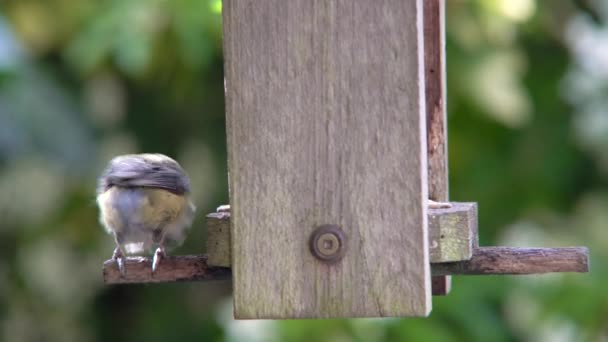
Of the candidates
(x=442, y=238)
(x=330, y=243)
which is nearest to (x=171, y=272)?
(x=330, y=243)

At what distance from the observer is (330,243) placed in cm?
247

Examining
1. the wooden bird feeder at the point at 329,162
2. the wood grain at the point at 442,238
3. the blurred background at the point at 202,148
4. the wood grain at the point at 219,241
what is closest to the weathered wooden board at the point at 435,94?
the wood grain at the point at 442,238

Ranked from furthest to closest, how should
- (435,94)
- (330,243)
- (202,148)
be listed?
(202,148) < (435,94) < (330,243)

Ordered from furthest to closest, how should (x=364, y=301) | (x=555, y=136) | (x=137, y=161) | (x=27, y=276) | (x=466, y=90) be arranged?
(x=27, y=276) → (x=555, y=136) → (x=466, y=90) → (x=137, y=161) → (x=364, y=301)

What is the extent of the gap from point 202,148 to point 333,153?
372 centimetres

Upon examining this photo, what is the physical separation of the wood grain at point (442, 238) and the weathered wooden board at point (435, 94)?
438 mm

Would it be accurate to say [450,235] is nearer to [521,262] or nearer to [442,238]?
[442,238]

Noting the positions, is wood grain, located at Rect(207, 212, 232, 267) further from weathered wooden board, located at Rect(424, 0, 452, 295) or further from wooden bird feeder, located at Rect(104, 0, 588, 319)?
weathered wooden board, located at Rect(424, 0, 452, 295)

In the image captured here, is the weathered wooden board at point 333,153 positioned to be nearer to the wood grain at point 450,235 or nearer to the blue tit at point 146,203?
the wood grain at point 450,235

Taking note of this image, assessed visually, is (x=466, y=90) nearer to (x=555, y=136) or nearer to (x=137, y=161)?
(x=555, y=136)

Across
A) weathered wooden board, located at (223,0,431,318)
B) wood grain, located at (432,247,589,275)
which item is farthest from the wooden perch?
weathered wooden board, located at (223,0,431,318)

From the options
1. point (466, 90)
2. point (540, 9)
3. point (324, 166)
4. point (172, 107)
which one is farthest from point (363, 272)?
point (172, 107)

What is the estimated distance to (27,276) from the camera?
6.48 metres

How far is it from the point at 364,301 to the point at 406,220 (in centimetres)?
20
